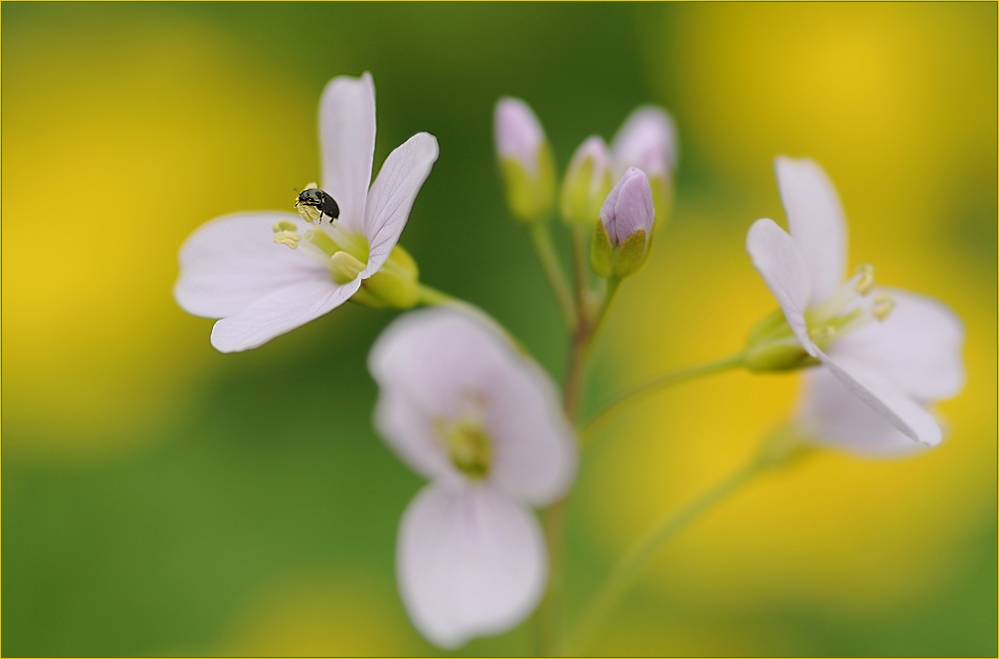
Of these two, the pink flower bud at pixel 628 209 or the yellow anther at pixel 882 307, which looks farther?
the yellow anther at pixel 882 307

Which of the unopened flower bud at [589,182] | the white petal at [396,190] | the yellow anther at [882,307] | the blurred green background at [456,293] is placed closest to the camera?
the white petal at [396,190]

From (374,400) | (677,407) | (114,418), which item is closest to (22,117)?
(114,418)

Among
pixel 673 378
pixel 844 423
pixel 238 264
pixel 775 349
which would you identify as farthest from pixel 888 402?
pixel 238 264

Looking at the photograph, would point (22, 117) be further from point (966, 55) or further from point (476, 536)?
point (966, 55)

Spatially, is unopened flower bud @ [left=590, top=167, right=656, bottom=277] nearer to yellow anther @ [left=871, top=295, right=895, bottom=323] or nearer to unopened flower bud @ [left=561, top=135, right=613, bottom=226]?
unopened flower bud @ [left=561, top=135, right=613, bottom=226]

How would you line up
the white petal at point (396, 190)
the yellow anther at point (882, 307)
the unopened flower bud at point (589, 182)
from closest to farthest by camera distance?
Result: the white petal at point (396, 190)
the yellow anther at point (882, 307)
the unopened flower bud at point (589, 182)

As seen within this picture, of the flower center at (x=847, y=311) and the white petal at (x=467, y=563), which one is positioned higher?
the flower center at (x=847, y=311)

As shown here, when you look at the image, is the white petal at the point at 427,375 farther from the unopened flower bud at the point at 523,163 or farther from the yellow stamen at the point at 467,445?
the unopened flower bud at the point at 523,163

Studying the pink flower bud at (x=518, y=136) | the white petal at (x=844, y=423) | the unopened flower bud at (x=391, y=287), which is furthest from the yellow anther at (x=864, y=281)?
the unopened flower bud at (x=391, y=287)
